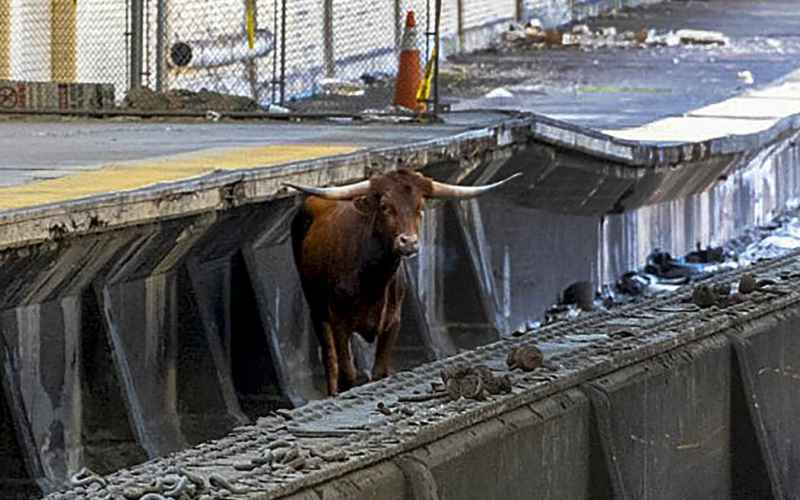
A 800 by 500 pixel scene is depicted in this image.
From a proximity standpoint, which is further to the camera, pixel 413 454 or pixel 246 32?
pixel 246 32

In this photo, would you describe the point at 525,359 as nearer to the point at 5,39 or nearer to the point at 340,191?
the point at 340,191

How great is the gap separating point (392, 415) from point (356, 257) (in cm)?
722

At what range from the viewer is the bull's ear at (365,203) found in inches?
594

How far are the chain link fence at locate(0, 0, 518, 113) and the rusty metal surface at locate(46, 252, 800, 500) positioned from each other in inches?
460

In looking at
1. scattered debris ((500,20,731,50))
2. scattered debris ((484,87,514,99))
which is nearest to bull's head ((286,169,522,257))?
scattered debris ((484,87,514,99))

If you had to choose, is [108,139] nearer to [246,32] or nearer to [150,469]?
[246,32]

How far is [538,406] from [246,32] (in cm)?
1977

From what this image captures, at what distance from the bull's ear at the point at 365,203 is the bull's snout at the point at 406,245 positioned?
333 millimetres

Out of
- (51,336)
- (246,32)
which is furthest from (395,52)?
(51,336)

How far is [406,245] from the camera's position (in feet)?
48.3

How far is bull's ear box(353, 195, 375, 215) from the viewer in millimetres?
15094

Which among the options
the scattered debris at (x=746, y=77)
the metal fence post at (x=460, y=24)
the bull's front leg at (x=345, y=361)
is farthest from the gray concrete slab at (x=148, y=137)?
the metal fence post at (x=460, y=24)

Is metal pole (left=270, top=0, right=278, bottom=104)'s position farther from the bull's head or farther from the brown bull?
the bull's head

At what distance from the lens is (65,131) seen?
19.9 m
